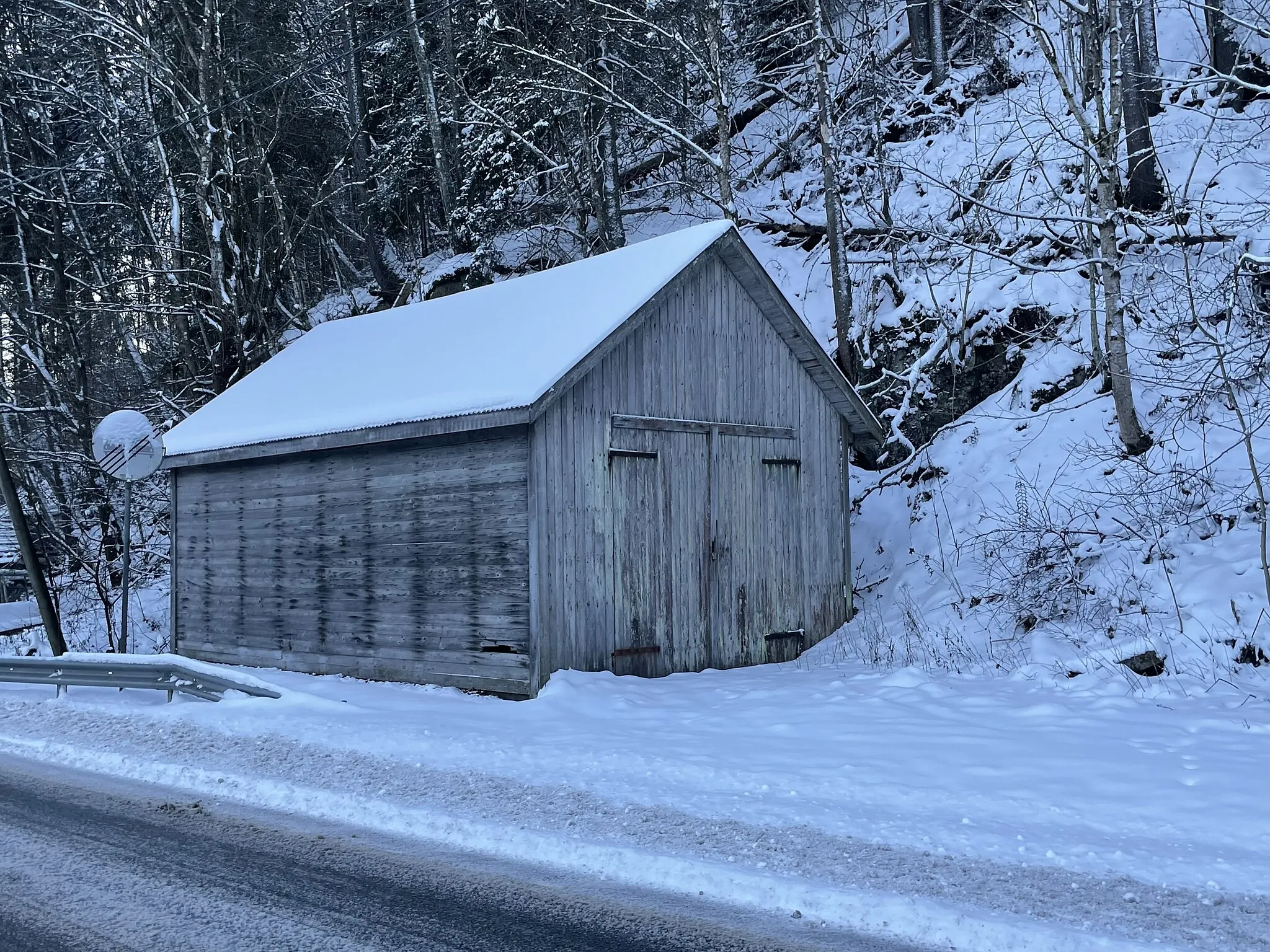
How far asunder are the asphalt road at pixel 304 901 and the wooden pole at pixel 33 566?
29.7 ft

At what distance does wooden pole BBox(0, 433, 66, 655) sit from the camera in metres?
14.5

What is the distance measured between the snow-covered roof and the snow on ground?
309 cm

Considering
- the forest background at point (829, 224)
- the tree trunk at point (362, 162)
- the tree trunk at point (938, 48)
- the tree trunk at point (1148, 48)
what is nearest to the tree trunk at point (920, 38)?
the forest background at point (829, 224)

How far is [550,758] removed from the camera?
762 centimetres

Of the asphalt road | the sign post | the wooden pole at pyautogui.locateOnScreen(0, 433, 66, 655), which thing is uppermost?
the sign post

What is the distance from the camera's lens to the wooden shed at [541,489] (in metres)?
10.9

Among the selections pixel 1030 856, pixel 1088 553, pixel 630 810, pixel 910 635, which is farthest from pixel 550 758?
pixel 1088 553

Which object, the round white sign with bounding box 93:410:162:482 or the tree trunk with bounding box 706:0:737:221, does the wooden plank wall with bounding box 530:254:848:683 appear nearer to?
the round white sign with bounding box 93:410:162:482

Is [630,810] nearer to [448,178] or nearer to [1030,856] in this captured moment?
[1030,856]

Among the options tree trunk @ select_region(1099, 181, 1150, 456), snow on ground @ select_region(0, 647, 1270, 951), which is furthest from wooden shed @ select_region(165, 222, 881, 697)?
tree trunk @ select_region(1099, 181, 1150, 456)

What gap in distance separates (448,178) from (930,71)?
12517mm

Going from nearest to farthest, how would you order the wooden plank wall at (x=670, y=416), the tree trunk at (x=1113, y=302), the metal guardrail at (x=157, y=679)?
the metal guardrail at (x=157, y=679)
the wooden plank wall at (x=670, y=416)
the tree trunk at (x=1113, y=302)

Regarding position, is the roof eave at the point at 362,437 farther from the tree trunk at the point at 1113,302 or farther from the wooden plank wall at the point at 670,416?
the tree trunk at the point at 1113,302

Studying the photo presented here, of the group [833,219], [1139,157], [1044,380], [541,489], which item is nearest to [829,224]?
[833,219]
